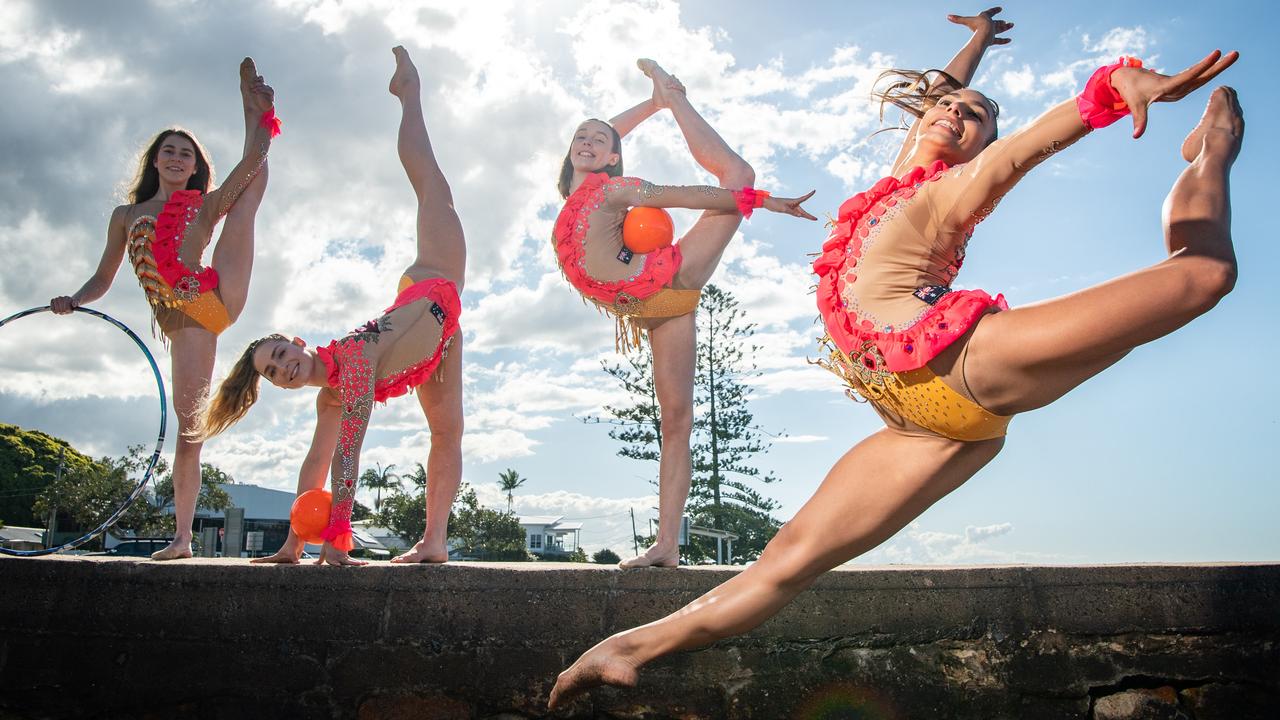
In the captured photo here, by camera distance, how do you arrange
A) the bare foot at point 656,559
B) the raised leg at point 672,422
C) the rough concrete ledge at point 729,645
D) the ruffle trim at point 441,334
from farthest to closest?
the ruffle trim at point 441,334
the raised leg at point 672,422
the bare foot at point 656,559
the rough concrete ledge at point 729,645

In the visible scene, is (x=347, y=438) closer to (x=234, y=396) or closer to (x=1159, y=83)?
(x=234, y=396)

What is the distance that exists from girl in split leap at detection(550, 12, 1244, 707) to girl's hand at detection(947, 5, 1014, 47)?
1.12 m

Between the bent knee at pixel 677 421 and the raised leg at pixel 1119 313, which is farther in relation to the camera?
the bent knee at pixel 677 421

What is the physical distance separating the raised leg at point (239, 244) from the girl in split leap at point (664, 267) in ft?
6.35

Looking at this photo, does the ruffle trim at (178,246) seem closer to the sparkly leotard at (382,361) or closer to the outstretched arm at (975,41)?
the sparkly leotard at (382,361)

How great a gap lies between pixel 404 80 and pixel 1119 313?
14.9 ft

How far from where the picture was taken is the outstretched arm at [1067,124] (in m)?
2.03

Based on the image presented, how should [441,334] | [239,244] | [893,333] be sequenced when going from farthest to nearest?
[239,244] < [441,334] < [893,333]

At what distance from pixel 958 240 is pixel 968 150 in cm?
36

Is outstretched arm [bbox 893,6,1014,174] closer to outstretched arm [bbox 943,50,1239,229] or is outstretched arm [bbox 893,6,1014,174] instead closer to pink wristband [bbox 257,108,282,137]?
outstretched arm [bbox 943,50,1239,229]

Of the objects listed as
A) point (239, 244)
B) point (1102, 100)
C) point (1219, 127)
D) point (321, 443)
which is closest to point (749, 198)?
point (1219, 127)

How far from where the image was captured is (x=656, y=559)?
396 centimetres

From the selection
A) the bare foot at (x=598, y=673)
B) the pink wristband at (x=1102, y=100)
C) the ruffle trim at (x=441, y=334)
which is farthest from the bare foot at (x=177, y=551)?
the pink wristband at (x=1102, y=100)

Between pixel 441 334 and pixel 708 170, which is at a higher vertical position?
pixel 708 170
